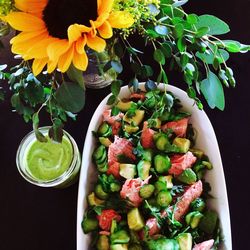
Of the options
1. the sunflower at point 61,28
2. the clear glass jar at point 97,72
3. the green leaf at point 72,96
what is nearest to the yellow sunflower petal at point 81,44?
the sunflower at point 61,28

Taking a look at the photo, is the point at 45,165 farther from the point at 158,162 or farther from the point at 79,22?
the point at 79,22

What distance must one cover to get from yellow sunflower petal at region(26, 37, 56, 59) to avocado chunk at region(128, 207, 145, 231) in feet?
1.23

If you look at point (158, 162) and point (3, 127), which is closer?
point (158, 162)

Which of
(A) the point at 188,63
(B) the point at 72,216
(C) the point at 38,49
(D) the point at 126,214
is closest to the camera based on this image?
(C) the point at 38,49

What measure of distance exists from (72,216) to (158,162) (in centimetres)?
23

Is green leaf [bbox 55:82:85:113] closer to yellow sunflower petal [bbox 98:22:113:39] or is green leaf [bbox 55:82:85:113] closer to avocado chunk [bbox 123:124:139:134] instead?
yellow sunflower petal [bbox 98:22:113:39]

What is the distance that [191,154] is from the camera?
87cm

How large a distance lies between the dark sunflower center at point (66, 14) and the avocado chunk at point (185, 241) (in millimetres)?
409

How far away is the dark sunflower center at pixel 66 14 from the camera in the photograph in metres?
0.58

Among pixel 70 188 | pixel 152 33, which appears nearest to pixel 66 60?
pixel 152 33

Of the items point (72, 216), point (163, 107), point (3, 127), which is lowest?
point (72, 216)

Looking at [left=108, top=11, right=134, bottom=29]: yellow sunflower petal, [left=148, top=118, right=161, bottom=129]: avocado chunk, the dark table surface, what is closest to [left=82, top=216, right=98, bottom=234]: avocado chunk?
the dark table surface

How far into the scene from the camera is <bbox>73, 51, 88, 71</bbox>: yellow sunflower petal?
565mm

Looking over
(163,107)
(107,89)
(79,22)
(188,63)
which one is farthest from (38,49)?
(107,89)
